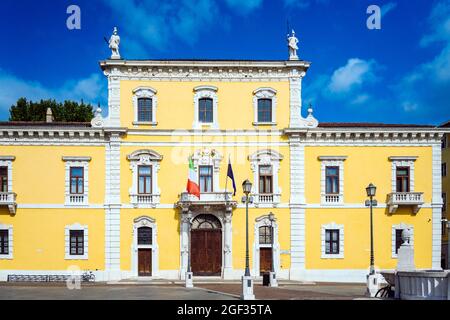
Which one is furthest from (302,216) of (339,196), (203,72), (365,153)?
(203,72)

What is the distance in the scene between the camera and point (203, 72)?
36.7 metres

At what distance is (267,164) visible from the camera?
36.5 metres

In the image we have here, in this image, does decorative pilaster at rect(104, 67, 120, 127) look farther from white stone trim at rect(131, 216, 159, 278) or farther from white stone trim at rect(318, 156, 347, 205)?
white stone trim at rect(318, 156, 347, 205)

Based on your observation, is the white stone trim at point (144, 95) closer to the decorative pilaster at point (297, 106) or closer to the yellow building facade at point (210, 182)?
the yellow building facade at point (210, 182)

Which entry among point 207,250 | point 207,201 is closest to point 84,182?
point 207,201

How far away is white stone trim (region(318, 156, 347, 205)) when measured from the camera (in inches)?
1439

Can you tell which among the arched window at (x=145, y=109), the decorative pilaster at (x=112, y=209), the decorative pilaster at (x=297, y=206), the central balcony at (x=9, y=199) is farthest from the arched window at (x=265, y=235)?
the central balcony at (x=9, y=199)

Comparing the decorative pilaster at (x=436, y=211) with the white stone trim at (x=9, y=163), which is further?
the decorative pilaster at (x=436, y=211)

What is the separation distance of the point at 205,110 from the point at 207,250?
9079 millimetres

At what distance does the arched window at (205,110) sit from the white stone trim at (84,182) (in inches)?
304

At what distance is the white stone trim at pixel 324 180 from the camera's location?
36562 mm

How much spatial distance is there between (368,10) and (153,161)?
2712 cm

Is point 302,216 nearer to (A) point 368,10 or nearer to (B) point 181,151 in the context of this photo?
(B) point 181,151
